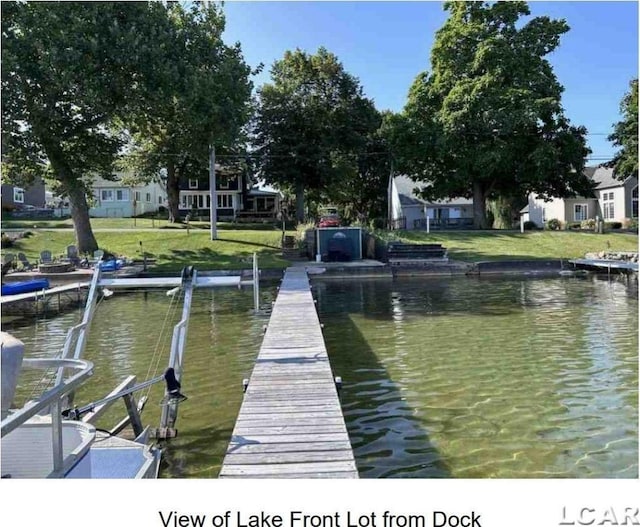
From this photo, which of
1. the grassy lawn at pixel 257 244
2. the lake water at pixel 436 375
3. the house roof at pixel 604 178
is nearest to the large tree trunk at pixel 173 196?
the grassy lawn at pixel 257 244

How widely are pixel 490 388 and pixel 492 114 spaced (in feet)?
97.0

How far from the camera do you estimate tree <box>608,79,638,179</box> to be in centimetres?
3556

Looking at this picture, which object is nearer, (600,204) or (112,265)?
(112,265)

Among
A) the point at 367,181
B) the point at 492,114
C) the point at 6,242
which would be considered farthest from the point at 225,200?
the point at 492,114

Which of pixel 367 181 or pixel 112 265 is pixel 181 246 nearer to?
pixel 112 265

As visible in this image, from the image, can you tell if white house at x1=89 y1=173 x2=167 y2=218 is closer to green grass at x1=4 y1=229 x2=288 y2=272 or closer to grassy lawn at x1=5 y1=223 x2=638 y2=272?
grassy lawn at x1=5 y1=223 x2=638 y2=272

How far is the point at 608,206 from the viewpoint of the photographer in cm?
4706

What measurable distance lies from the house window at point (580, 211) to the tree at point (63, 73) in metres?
38.4

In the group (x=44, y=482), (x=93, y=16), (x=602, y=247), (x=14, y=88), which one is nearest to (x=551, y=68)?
(x=602, y=247)

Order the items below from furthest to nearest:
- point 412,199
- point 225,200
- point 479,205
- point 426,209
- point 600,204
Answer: point 225,200, point 600,204, point 412,199, point 426,209, point 479,205

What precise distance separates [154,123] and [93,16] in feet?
19.3

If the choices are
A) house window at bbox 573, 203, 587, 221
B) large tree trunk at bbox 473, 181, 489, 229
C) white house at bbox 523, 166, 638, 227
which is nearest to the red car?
large tree trunk at bbox 473, 181, 489, 229

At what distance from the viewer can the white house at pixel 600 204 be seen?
44.7 m

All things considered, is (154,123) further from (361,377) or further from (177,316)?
(361,377)
